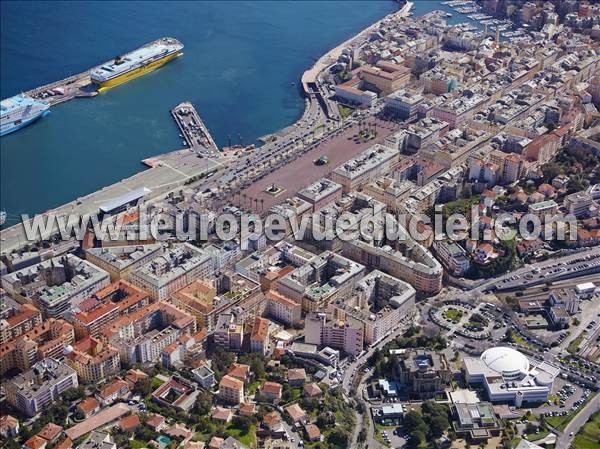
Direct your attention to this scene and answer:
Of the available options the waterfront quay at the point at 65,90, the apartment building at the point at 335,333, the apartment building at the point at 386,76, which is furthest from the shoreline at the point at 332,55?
the apartment building at the point at 335,333

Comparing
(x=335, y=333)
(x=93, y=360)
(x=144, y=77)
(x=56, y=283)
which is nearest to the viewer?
(x=93, y=360)

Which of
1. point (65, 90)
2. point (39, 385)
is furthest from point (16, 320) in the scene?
point (65, 90)

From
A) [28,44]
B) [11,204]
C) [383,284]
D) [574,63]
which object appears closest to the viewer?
[383,284]

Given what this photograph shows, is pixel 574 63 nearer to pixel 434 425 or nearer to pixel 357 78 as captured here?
pixel 357 78

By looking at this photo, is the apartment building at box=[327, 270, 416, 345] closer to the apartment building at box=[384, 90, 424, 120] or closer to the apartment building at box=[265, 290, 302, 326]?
the apartment building at box=[265, 290, 302, 326]

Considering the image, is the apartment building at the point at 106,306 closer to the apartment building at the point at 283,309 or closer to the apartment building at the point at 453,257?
the apartment building at the point at 283,309

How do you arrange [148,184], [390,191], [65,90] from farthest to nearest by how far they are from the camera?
[65,90]
[148,184]
[390,191]

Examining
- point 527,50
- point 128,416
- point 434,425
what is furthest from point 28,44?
point 434,425

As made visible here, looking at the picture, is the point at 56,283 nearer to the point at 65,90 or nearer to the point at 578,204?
the point at 65,90
